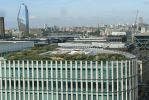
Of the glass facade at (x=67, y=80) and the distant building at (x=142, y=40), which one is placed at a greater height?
the glass facade at (x=67, y=80)

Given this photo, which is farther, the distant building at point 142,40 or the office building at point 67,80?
the distant building at point 142,40

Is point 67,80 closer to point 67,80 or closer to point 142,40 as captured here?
point 67,80

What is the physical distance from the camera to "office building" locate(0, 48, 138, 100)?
45.4 meters

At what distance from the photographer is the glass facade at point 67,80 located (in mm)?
45375

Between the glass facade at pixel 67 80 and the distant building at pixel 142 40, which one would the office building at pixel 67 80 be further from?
the distant building at pixel 142 40

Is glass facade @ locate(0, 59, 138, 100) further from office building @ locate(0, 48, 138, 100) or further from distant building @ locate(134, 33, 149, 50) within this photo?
distant building @ locate(134, 33, 149, 50)

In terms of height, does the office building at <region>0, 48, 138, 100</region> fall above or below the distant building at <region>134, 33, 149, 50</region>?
above

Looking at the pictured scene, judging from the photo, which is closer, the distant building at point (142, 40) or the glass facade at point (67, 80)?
the glass facade at point (67, 80)

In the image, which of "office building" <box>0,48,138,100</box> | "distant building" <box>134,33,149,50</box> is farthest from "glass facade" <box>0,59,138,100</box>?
"distant building" <box>134,33,149,50</box>

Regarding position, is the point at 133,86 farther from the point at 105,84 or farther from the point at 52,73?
the point at 52,73

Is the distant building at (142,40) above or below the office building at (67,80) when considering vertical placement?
below

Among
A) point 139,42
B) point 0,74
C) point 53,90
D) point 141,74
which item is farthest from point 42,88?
point 139,42

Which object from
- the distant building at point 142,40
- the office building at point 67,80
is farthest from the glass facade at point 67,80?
the distant building at point 142,40

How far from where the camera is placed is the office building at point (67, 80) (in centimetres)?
4538
